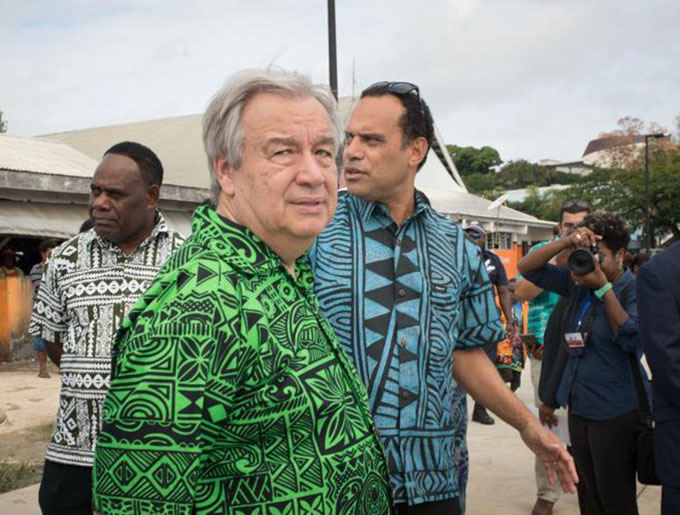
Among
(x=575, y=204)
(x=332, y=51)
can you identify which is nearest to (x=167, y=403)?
(x=575, y=204)

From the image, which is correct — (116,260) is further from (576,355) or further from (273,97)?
(576,355)

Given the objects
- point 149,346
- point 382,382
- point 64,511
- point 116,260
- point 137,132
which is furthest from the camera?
point 137,132

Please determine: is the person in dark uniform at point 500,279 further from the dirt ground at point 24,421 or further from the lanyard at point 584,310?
the dirt ground at point 24,421

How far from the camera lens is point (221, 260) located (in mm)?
1718

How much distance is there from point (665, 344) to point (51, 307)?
8.19 feet

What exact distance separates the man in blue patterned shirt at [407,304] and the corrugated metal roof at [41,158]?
40.4ft

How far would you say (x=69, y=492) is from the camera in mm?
3168

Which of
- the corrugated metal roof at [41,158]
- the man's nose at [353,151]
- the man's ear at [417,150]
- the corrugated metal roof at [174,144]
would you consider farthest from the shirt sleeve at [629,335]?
the corrugated metal roof at [174,144]

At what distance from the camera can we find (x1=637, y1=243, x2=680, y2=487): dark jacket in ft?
10.5

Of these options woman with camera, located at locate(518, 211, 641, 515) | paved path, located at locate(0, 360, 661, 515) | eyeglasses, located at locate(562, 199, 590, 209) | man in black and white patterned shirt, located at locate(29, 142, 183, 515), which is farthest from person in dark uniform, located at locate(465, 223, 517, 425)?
man in black and white patterned shirt, located at locate(29, 142, 183, 515)

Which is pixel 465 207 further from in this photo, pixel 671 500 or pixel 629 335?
pixel 671 500

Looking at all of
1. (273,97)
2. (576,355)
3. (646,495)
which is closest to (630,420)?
(576,355)

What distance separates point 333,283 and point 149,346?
3.72 ft

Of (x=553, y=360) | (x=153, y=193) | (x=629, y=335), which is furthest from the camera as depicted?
(x=553, y=360)
